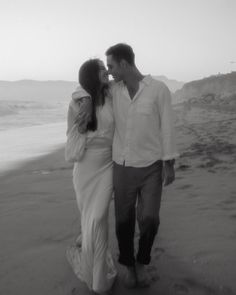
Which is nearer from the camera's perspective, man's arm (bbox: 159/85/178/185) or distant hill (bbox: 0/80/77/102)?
man's arm (bbox: 159/85/178/185)

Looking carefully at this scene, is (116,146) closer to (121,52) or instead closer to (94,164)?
(94,164)

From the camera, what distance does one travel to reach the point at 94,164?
3.10 meters

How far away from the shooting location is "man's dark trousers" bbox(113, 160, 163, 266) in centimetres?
305

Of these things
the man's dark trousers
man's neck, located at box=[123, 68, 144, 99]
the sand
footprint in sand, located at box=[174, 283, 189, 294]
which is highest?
man's neck, located at box=[123, 68, 144, 99]

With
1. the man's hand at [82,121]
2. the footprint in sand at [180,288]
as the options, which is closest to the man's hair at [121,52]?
the man's hand at [82,121]

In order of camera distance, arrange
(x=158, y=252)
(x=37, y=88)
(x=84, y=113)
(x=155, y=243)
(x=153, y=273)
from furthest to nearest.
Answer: (x=37, y=88) → (x=155, y=243) → (x=158, y=252) → (x=153, y=273) → (x=84, y=113)

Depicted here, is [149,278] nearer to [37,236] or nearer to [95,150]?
[95,150]

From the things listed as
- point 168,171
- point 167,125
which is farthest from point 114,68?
point 168,171

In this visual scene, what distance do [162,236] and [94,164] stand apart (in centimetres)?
140

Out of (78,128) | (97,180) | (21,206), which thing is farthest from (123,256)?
(21,206)

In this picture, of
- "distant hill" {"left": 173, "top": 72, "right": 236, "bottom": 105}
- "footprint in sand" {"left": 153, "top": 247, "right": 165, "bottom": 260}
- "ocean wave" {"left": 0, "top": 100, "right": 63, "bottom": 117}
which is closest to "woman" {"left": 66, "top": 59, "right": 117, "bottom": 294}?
"footprint in sand" {"left": 153, "top": 247, "right": 165, "bottom": 260}

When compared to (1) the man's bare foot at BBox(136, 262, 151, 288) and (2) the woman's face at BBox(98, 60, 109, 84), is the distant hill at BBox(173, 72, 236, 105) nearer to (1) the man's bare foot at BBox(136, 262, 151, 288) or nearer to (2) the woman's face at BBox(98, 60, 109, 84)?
(1) the man's bare foot at BBox(136, 262, 151, 288)

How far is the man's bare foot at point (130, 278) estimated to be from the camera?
3234 millimetres

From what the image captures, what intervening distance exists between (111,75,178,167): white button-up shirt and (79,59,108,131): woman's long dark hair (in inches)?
5.1
